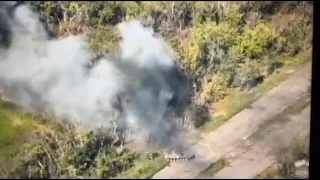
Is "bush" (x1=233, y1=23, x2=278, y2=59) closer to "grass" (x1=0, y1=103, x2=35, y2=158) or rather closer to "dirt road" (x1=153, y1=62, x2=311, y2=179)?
"dirt road" (x1=153, y1=62, x2=311, y2=179)

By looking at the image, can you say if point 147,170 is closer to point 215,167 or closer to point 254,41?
point 215,167

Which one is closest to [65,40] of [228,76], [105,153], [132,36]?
[132,36]

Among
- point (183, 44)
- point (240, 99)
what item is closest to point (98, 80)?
point (183, 44)

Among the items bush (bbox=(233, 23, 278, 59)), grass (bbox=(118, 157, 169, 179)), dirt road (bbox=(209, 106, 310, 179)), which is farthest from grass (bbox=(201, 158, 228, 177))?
bush (bbox=(233, 23, 278, 59))

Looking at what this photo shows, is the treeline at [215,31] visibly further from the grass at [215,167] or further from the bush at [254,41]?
the grass at [215,167]

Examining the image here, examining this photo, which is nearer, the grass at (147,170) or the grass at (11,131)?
the grass at (11,131)

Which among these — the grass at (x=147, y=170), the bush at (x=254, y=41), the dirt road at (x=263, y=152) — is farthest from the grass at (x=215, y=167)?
the bush at (x=254, y=41)
